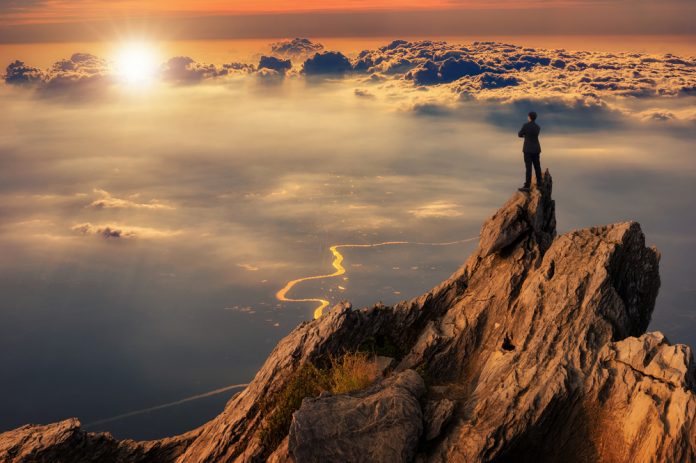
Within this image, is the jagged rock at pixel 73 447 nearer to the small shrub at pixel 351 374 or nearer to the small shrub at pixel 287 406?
the small shrub at pixel 287 406

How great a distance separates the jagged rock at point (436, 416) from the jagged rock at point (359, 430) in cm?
40

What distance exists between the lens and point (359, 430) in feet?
66.4

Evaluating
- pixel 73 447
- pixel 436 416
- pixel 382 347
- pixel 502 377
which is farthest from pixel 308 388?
pixel 73 447

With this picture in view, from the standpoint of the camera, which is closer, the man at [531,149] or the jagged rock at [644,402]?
the jagged rock at [644,402]

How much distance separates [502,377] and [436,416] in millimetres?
3312

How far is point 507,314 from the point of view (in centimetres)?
2881

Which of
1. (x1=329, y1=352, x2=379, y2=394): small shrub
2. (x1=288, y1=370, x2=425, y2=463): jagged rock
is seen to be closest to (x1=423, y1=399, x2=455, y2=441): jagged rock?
(x1=288, y1=370, x2=425, y2=463): jagged rock

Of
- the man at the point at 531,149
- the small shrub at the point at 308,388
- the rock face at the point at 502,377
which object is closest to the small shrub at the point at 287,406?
the small shrub at the point at 308,388

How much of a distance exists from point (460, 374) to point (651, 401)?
8766mm

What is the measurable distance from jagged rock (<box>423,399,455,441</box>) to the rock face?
57 millimetres

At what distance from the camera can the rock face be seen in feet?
66.3

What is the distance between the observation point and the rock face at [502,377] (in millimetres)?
20203

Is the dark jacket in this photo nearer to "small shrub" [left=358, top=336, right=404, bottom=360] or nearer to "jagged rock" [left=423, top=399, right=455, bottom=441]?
"small shrub" [left=358, top=336, right=404, bottom=360]

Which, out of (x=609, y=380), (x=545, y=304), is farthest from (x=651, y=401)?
(x=545, y=304)
